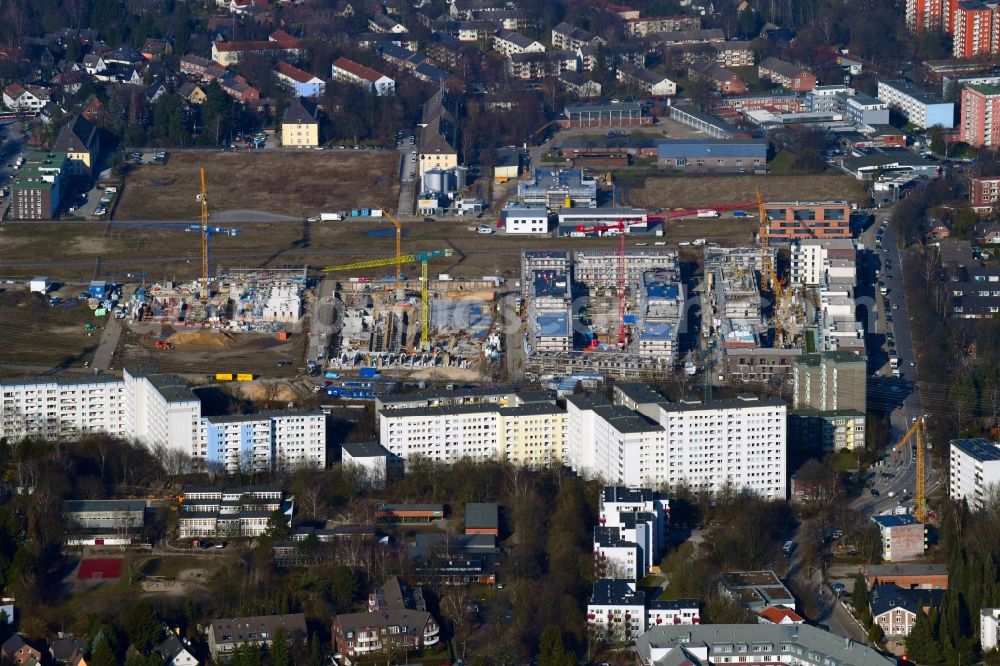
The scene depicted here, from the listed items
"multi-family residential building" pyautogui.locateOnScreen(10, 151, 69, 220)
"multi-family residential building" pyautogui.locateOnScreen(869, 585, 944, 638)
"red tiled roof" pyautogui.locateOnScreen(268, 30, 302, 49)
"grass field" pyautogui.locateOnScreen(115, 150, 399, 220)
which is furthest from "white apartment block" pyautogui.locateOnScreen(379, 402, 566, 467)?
"red tiled roof" pyautogui.locateOnScreen(268, 30, 302, 49)

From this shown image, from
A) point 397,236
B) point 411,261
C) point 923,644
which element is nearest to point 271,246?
point 397,236

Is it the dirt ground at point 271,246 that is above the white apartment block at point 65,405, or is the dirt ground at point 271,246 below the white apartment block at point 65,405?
above

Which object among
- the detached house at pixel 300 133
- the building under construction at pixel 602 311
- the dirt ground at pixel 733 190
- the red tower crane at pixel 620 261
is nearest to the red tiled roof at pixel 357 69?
the detached house at pixel 300 133

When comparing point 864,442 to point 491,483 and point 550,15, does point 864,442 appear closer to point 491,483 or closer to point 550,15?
point 491,483

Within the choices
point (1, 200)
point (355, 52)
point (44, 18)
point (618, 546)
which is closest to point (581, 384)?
point (618, 546)

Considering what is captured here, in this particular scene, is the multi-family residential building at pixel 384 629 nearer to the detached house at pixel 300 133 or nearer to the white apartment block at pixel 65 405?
the white apartment block at pixel 65 405

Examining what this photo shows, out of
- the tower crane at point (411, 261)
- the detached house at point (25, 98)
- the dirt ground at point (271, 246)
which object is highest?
the detached house at point (25, 98)
